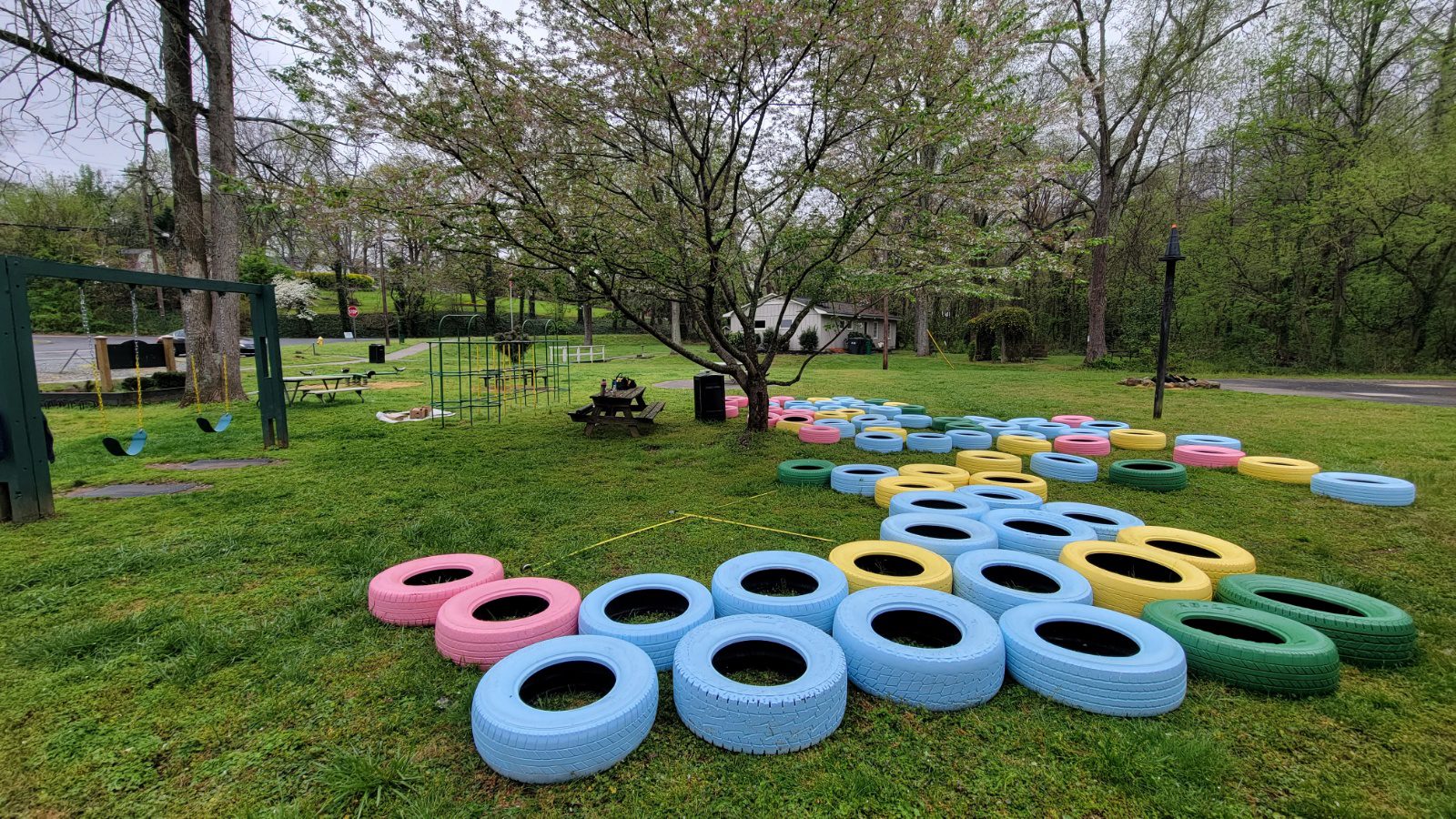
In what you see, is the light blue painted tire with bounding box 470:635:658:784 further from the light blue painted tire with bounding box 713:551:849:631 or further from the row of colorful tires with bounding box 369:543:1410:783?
the light blue painted tire with bounding box 713:551:849:631

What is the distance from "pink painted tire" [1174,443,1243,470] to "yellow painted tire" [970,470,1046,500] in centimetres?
255

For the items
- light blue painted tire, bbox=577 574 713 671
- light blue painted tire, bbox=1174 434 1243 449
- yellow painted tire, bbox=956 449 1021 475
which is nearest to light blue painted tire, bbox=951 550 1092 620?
light blue painted tire, bbox=577 574 713 671

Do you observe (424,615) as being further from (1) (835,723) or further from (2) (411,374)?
(2) (411,374)

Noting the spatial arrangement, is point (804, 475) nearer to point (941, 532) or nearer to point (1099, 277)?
point (941, 532)

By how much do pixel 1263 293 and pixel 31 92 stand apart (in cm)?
3041

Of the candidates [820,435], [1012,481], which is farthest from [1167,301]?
[820,435]

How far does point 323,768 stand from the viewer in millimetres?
1981

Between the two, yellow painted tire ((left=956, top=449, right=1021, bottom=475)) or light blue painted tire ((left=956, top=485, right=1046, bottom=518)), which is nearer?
light blue painted tire ((left=956, top=485, right=1046, bottom=518))

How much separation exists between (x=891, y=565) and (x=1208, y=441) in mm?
6217

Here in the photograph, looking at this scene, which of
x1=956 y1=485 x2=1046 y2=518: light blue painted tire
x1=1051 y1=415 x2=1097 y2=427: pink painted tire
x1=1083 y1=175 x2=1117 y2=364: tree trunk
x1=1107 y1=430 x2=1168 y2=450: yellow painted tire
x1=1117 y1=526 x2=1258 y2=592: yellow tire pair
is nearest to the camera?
x1=1117 y1=526 x2=1258 y2=592: yellow tire pair

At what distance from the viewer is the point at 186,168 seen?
31.4 ft

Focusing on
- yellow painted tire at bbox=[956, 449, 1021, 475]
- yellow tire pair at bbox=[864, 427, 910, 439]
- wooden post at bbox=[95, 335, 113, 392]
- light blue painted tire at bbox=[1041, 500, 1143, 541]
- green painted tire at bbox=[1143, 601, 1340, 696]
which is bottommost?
green painted tire at bbox=[1143, 601, 1340, 696]

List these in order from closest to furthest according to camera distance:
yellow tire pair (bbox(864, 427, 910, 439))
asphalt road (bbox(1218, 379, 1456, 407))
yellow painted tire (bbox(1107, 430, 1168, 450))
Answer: yellow painted tire (bbox(1107, 430, 1168, 450)) → yellow tire pair (bbox(864, 427, 910, 439)) → asphalt road (bbox(1218, 379, 1456, 407))

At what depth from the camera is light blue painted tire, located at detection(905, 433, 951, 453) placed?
692 centimetres
